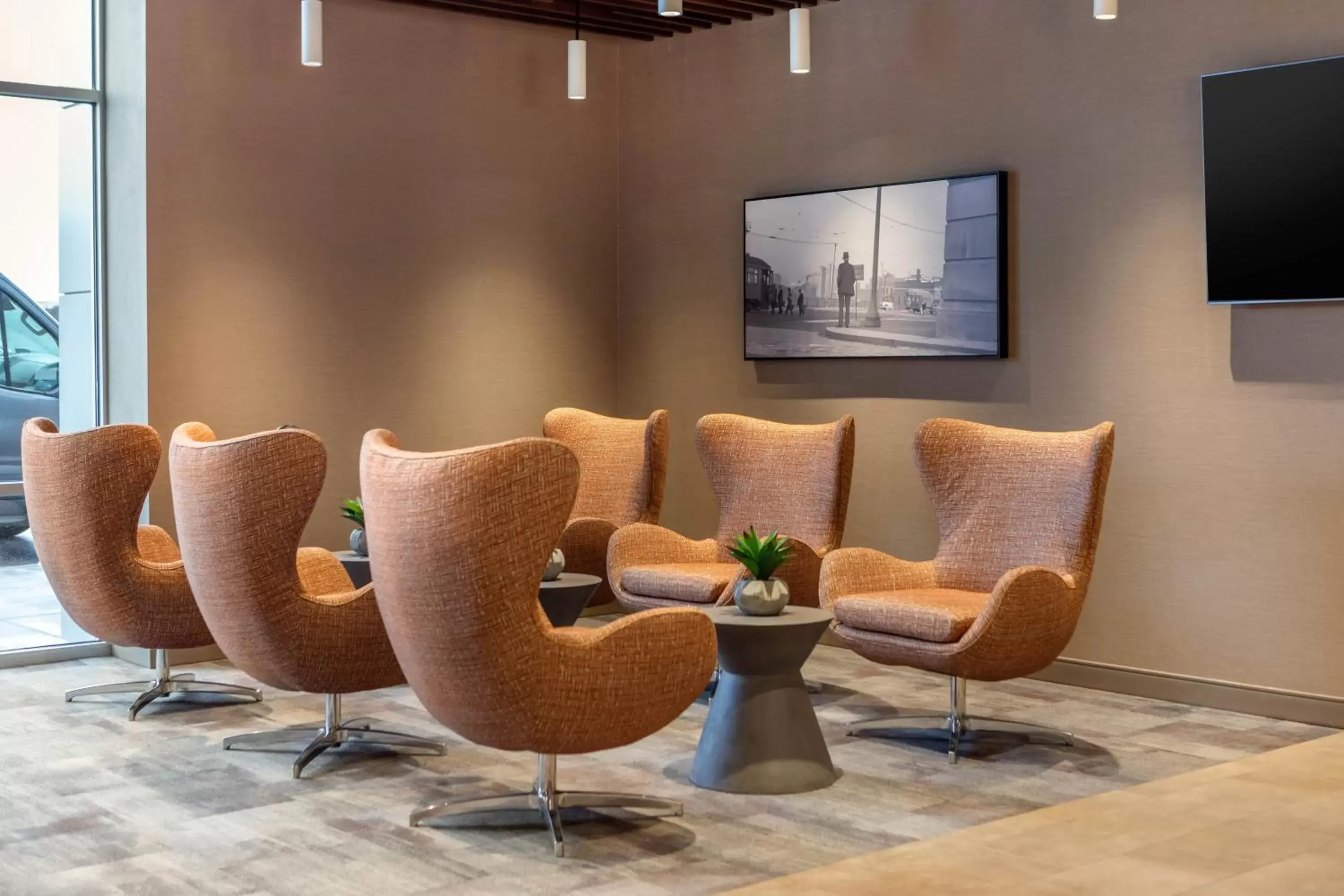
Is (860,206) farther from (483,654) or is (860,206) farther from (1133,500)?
(483,654)

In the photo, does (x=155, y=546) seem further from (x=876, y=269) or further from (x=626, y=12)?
(x=626, y=12)

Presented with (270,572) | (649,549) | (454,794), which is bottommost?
(454,794)

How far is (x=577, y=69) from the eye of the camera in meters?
7.16

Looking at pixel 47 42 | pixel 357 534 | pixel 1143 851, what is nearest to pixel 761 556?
pixel 1143 851

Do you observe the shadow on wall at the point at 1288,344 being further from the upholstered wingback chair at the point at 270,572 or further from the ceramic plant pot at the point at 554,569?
the upholstered wingback chair at the point at 270,572

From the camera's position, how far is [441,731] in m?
5.44

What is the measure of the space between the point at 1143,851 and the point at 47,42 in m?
5.69

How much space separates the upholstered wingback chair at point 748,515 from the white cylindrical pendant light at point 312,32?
7.35 feet

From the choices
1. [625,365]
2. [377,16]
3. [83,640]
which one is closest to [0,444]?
[83,640]

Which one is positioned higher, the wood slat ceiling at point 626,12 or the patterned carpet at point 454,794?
the wood slat ceiling at point 626,12

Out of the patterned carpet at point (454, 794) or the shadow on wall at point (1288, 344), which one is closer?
the patterned carpet at point (454, 794)

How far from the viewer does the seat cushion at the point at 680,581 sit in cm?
579

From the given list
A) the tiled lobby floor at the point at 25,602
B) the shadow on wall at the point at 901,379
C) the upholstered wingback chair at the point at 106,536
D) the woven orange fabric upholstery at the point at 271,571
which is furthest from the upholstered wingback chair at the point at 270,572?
the shadow on wall at the point at 901,379

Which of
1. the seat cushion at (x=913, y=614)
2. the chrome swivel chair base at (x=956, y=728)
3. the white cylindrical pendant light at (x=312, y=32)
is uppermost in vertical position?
the white cylindrical pendant light at (x=312, y=32)
